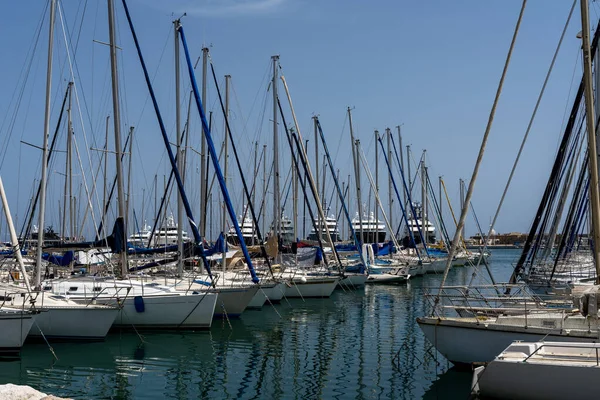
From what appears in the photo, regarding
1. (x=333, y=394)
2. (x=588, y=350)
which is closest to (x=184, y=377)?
(x=333, y=394)

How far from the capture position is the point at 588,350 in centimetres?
1454

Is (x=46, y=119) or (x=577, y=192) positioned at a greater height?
(x=46, y=119)

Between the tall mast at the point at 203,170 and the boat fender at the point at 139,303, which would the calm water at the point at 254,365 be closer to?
the boat fender at the point at 139,303

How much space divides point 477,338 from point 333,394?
3867mm

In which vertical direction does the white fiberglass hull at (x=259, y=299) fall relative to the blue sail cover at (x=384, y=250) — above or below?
below

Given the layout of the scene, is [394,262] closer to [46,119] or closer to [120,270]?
[120,270]

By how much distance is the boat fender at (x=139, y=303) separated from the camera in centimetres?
2550

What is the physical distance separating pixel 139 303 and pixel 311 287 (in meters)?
15.5

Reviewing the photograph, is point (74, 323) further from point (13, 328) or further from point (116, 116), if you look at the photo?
point (116, 116)

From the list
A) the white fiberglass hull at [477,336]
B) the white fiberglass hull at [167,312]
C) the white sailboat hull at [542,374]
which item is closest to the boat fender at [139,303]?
the white fiberglass hull at [167,312]

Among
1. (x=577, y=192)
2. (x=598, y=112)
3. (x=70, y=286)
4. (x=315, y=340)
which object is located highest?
(x=598, y=112)

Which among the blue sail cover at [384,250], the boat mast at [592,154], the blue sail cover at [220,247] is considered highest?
the boat mast at [592,154]

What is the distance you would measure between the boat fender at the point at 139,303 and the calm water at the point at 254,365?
0.94m

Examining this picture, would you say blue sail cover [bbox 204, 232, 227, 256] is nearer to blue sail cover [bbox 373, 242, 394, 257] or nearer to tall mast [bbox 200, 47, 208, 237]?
tall mast [bbox 200, 47, 208, 237]
